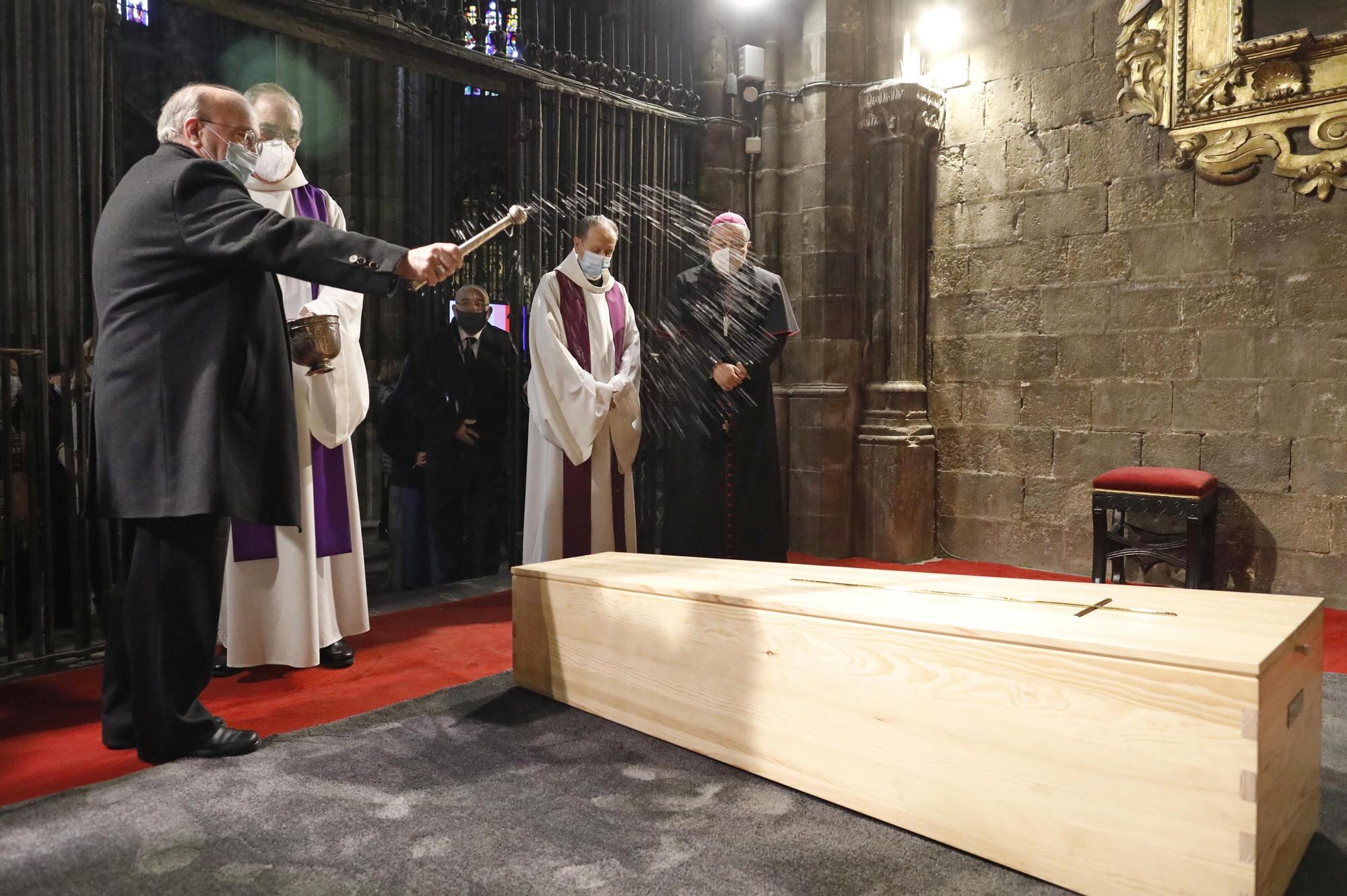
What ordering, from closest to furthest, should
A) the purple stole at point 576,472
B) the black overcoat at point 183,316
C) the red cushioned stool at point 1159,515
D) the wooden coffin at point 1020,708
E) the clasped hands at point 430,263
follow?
the wooden coffin at point 1020,708
the black overcoat at point 183,316
the clasped hands at point 430,263
the red cushioned stool at point 1159,515
the purple stole at point 576,472

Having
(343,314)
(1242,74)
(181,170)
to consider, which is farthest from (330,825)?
(1242,74)

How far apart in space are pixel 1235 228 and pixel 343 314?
13.8 ft

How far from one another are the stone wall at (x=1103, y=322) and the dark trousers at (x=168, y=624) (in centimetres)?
441

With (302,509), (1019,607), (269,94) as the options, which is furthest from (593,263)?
(1019,607)

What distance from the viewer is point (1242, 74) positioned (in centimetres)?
452

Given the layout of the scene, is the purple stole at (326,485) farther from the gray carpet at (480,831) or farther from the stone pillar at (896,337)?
the stone pillar at (896,337)

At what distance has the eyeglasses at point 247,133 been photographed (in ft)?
7.99

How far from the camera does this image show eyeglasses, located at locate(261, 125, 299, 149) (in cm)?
321

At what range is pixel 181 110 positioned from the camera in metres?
2.42

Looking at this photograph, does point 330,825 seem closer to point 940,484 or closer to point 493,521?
point 493,521

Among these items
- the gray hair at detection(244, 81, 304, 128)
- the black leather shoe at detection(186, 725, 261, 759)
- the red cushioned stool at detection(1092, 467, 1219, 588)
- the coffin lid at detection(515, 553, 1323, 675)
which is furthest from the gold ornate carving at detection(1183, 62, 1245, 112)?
the black leather shoe at detection(186, 725, 261, 759)

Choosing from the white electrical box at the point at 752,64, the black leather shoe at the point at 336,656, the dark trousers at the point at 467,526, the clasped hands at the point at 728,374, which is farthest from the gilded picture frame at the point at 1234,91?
the black leather shoe at the point at 336,656

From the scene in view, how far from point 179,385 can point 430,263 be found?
669 millimetres

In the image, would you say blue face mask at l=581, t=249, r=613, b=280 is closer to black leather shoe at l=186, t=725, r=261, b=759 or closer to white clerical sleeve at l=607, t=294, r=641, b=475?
white clerical sleeve at l=607, t=294, r=641, b=475
